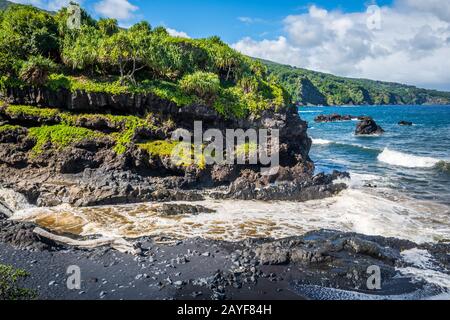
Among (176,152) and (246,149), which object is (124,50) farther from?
(246,149)

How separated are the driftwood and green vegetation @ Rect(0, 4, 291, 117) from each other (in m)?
16.2

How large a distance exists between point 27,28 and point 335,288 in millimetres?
35086

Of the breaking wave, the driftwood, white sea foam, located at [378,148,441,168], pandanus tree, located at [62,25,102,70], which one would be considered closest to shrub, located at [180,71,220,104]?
pandanus tree, located at [62,25,102,70]

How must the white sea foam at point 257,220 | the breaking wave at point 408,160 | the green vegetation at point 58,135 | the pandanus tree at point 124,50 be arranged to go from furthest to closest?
the breaking wave at point 408,160 → the pandanus tree at point 124,50 → the green vegetation at point 58,135 → the white sea foam at point 257,220

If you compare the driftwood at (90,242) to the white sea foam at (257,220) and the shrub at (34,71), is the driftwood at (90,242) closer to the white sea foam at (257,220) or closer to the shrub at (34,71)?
the white sea foam at (257,220)

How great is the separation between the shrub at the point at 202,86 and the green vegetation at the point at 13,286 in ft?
74.0

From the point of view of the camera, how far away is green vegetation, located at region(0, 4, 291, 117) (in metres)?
31.1

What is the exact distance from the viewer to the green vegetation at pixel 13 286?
1230cm

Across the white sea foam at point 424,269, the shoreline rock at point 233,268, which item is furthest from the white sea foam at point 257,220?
the white sea foam at point 424,269

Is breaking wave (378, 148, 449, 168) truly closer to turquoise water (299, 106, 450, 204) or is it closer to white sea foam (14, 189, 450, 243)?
turquoise water (299, 106, 450, 204)

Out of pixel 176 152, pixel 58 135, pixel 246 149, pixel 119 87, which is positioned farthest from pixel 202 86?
pixel 58 135

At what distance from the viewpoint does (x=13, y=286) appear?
1317cm

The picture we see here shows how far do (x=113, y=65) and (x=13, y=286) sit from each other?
2606 centimetres

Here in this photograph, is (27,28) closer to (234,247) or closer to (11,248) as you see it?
(11,248)
